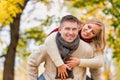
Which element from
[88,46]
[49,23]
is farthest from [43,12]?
[88,46]

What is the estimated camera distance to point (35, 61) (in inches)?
141

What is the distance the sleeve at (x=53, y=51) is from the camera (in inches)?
136

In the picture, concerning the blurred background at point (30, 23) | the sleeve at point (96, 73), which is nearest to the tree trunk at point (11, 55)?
the blurred background at point (30, 23)

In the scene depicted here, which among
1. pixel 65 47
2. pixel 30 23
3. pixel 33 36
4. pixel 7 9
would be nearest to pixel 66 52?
pixel 65 47

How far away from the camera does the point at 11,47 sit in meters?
11.4

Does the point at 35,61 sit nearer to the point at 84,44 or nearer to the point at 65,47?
the point at 65,47

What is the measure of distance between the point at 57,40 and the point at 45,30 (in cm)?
990

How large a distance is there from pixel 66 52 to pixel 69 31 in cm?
17

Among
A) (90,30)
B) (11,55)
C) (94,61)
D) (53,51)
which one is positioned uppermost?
(90,30)

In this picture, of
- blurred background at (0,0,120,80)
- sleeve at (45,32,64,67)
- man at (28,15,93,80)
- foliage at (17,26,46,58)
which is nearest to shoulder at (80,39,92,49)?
man at (28,15,93,80)

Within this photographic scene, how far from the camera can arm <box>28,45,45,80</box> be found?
3.53 m

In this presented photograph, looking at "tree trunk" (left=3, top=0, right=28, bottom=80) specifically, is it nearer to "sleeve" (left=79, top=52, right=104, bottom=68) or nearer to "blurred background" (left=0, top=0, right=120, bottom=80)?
"blurred background" (left=0, top=0, right=120, bottom=80)

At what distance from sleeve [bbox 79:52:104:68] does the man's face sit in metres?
0.22

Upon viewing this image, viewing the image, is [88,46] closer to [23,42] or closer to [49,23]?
[49,23]
